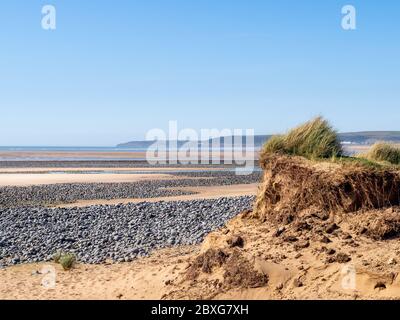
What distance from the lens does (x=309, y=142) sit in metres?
11.1

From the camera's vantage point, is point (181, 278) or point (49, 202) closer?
point (181, 278)

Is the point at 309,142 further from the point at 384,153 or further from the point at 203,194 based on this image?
the point at 203,194

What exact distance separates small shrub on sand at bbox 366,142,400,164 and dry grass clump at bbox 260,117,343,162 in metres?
1.19

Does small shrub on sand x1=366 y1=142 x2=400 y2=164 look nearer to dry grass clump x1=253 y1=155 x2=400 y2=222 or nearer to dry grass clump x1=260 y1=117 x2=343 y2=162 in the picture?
dry grass clump x1=260 y1=117 x2=343 y2=162

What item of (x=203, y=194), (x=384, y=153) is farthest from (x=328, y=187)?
(x=203, y=194)

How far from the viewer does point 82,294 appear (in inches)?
422

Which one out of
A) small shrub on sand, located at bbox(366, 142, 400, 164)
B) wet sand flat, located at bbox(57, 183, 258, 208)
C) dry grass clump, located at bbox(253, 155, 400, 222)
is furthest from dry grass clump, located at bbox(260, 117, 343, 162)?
wet sand flat, located at bbox(57, 183, 258, 208)

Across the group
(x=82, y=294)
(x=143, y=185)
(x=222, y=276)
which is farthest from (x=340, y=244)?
(x=143, y=185)

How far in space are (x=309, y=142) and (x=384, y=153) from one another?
204 cm

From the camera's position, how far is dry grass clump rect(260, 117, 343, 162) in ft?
35.7

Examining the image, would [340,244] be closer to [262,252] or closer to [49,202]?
[262,252]

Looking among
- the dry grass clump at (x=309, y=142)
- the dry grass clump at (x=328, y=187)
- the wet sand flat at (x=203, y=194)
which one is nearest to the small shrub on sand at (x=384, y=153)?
the dry grass clump at (x=309, y=142)

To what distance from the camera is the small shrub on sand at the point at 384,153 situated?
1193 cm
